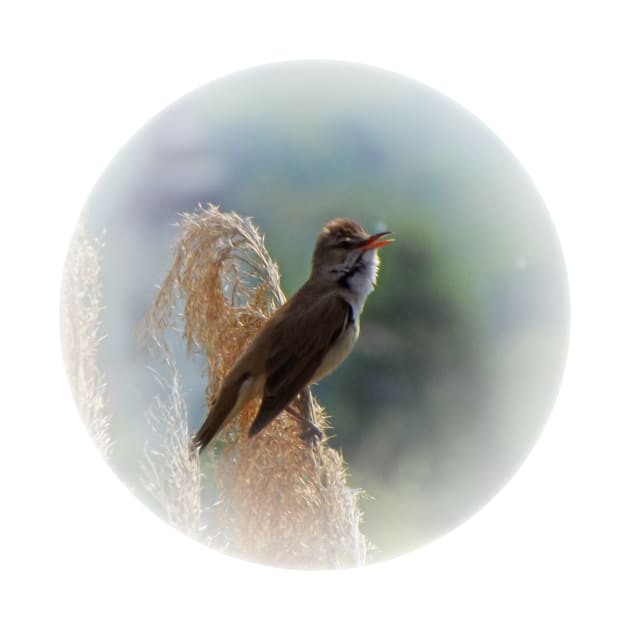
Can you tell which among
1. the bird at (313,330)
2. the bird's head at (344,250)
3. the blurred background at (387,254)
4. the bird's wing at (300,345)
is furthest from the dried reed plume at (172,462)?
the bird's head at (344,250)


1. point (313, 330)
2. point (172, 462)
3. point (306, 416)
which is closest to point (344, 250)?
point (313, 330)

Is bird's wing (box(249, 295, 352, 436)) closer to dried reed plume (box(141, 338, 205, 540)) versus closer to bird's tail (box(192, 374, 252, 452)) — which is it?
bird's tail (box(192, 374, 252, 452))

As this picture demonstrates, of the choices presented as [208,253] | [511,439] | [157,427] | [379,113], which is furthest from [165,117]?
[511,439]

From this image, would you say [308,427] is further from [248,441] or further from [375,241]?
[375,241]

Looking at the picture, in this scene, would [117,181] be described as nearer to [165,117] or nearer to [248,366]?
[165,117]

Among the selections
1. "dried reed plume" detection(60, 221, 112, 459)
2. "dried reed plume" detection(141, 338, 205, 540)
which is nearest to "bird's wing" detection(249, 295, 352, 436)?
"dried reed plume" detection(141, 338, 205, 540)
